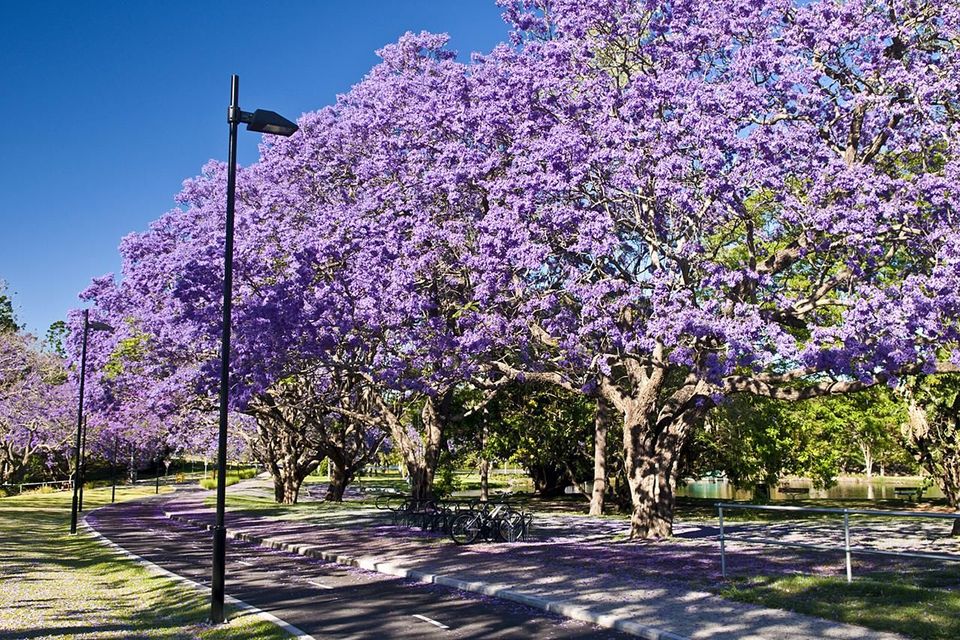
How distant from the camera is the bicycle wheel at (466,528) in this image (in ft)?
64.6

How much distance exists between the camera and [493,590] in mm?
12555

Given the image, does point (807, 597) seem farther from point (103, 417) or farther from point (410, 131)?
point (103, 417)

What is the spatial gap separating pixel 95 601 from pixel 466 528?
31.1 ft

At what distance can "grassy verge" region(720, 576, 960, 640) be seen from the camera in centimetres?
920

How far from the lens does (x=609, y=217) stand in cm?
1709

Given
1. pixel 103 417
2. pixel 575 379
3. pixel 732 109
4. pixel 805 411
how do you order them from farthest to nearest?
pixel 103 417
pixel 805 411
pixel 575 379
pixel 732 109

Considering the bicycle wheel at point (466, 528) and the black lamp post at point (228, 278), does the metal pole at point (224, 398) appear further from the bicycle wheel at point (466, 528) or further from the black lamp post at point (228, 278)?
the bicycle wheel at point (466, 528)

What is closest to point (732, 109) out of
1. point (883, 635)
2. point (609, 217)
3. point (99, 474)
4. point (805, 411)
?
point (609, 217)

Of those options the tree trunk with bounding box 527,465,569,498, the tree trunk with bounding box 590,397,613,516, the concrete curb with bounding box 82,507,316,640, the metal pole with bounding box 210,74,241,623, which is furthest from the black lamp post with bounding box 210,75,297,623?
the tree trunk with bounding box 527,465,569,498

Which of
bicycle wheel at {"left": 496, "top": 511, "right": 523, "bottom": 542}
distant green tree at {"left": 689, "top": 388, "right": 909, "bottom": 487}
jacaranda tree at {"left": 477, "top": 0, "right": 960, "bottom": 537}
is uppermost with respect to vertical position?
jacaranda tree at {"left": 477, "top": 0, "right": 960, "bottom": 537}

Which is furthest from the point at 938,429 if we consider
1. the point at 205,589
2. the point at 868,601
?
the point at 205,589

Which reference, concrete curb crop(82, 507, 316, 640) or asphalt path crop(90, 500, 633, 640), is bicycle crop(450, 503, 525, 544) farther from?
concrete curb crop(82, 507, 316, 640)

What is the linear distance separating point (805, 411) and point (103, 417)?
36.9 metres

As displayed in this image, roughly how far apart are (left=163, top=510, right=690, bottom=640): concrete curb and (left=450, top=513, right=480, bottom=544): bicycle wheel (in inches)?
134
